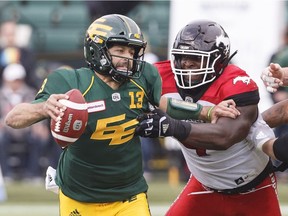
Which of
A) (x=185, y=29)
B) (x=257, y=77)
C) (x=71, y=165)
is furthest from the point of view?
(x=257, y=77)

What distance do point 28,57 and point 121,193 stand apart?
21.0ft

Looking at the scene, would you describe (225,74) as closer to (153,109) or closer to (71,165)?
(153,109)

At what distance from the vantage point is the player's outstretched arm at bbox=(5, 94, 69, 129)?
488 cm

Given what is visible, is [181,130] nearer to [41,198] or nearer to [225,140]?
[225,140]

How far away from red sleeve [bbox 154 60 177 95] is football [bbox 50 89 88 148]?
92 centimetres

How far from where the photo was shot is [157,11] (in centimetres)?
1318

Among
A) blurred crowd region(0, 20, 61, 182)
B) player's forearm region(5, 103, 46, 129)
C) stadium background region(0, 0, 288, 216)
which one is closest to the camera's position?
player's forearm region(5, 103, 46, 129)

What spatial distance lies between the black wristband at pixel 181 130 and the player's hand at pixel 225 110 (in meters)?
0.22

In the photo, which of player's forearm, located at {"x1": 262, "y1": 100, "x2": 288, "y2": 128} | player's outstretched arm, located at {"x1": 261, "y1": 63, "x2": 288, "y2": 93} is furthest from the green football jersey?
player's forearm, located at {"x1": 262, "y1": 100, "x2": 288, "y2": 128}

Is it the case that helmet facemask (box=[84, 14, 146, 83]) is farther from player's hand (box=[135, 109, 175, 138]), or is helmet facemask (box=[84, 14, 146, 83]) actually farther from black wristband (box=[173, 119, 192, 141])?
black wristband (box=[173, 119, 192, 141])

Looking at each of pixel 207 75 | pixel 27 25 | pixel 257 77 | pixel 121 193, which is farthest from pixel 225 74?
pixel 27 25

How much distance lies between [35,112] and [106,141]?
1.70 ft

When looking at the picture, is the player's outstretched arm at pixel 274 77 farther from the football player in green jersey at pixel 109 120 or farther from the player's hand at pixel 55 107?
the player's hand at pixel 55 107

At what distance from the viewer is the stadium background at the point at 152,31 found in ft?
32.3
